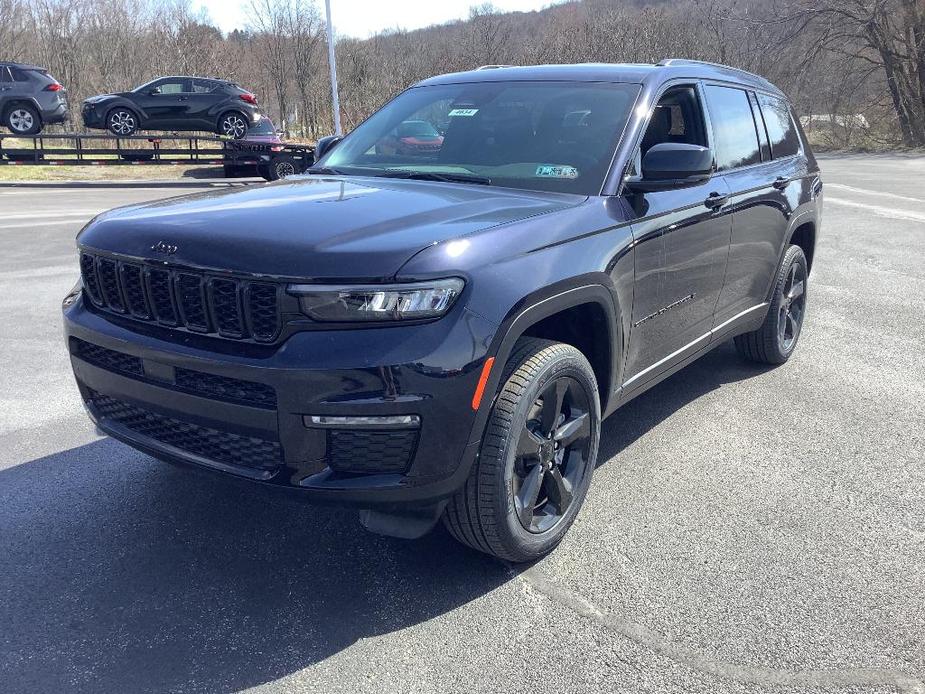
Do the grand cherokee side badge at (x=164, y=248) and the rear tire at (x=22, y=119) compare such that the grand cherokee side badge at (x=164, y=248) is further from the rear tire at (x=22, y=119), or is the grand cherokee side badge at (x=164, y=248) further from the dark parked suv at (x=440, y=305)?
the rear tire at (x=22, y=119)

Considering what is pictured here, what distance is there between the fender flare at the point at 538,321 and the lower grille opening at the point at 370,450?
0.77 feet

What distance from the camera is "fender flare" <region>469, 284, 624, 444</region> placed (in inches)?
105

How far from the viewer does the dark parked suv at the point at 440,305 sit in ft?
8.27

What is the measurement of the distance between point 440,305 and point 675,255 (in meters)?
1.67

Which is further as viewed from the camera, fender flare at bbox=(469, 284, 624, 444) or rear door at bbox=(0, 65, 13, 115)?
rear door at bbox=(0, 65, 13, 115)

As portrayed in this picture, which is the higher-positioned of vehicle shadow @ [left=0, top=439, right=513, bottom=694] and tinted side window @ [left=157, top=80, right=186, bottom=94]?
tinted side window @ [left=157, top=80, right=186, bottom=94]

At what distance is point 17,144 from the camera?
28203mm

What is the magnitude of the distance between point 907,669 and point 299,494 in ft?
6.60

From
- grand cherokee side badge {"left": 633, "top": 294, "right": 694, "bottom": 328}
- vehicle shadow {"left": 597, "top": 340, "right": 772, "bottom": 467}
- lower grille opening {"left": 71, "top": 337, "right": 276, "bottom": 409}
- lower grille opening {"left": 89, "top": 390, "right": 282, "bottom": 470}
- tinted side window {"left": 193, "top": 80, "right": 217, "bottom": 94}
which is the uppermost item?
tinted side window {"left": 193, "top": 80, "right": 217, "bottom": 94}

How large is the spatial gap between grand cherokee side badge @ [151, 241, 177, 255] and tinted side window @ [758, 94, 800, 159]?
12.9 ft

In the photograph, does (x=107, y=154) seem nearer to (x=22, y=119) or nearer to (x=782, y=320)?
(x=22, y=119)

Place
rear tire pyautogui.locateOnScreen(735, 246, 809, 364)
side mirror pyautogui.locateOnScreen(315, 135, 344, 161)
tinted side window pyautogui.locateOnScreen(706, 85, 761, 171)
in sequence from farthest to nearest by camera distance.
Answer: rear tire pyautogui.locateOnScreen(735, 246, 809, 364), side mirror pyautogui.locateOnScreen(315, 135, 344, 161), tinted side window pyautogui.locateOnScreen(706, 85, 761, 171)

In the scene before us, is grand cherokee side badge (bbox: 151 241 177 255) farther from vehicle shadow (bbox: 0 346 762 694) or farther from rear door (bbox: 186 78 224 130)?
rear door (bbox: 186 78 224 130)

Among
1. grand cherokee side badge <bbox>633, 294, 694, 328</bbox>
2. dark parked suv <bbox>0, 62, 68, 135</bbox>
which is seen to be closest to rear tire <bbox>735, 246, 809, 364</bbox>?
grand cherokee side badge <bbox>633, 294, 694, 328</bbox>
